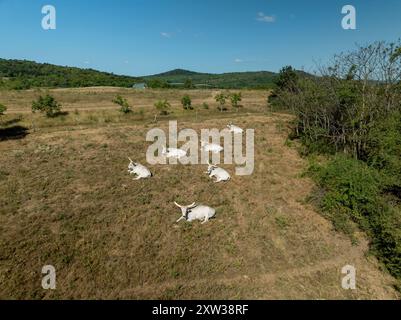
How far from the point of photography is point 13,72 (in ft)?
350

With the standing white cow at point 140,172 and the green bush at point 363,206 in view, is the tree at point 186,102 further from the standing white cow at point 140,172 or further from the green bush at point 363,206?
the green bush at point 363,206

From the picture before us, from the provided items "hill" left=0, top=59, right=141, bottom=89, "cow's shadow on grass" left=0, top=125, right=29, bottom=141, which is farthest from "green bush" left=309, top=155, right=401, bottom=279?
"hill" left=0, top=59, right=141, bottom=89

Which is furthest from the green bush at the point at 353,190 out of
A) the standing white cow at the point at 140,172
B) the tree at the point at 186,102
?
Answer: the tree at the point at 186,102

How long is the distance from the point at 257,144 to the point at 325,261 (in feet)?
53.8

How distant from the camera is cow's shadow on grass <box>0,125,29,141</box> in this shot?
27078 mm

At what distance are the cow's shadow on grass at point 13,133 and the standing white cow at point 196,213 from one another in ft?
65.4

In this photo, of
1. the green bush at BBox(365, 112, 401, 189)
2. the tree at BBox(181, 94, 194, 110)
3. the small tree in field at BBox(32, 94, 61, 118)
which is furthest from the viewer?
the tree at BBox(181, 94, 194, 110)

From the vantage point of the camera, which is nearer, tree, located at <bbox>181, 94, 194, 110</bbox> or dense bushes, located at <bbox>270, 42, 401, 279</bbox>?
dense bushes, located at <bbox>270, 42, 401, 279</bbox>

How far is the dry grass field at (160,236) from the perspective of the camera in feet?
35.8

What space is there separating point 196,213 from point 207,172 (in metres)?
5.92

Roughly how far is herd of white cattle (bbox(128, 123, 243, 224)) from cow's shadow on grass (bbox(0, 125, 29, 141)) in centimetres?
1378

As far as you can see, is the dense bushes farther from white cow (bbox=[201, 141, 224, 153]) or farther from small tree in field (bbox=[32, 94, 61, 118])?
small tree in field (bbox=[32, 94, 61, 118])
